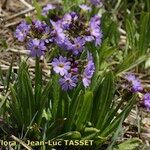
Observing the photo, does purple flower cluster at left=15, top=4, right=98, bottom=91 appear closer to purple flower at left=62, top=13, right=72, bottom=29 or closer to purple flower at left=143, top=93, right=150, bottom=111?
purple flower at left=62, top=13, right=72, bottom=29

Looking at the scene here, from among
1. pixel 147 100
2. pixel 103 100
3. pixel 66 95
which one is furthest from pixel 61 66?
pixel 147 100

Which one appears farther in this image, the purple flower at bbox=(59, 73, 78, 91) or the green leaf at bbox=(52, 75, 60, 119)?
the green leaf at bbox=(52, 75, 60, 119)

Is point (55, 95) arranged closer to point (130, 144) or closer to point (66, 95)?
point (66, 95)

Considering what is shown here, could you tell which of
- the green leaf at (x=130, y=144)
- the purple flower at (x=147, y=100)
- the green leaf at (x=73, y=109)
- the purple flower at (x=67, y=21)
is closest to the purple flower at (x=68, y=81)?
the green leaf at (x=73, y=109)

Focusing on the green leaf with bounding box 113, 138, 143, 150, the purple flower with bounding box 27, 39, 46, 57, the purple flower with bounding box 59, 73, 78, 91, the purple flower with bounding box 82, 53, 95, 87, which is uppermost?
the purple flower with bounding box 27, 39, 46, 57

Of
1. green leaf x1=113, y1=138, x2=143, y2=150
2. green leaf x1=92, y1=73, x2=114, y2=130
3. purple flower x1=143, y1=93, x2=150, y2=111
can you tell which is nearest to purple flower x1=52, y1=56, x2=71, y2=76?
green leaf x1=92, y1=73, x2=114, y2=130

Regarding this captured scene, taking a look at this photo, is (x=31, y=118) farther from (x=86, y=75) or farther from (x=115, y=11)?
(x=115, y=11)

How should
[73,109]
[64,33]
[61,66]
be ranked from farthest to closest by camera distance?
1. [73,109]
2. [64,33]
3. [61,66]
